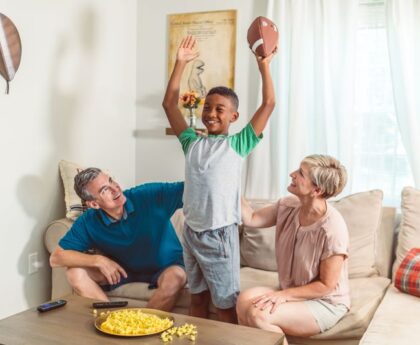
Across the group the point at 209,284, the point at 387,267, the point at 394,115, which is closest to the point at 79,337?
the point at 209,284

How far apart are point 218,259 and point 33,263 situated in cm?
133

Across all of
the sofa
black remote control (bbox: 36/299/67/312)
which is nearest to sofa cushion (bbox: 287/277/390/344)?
the sofa

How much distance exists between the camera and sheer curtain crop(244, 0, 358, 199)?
121 inches

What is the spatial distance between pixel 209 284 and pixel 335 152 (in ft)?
4.41

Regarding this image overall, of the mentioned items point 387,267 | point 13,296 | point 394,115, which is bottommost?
point 13,296

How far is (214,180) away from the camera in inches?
85.4

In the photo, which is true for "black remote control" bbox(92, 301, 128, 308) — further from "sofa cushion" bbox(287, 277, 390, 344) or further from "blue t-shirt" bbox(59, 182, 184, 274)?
"sofa cushion" bbox(287, 277, 390, 344)

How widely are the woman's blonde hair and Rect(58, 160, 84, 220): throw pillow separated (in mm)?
1448

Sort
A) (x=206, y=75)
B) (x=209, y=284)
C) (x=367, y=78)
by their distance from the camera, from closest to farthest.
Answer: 1. (x=209, y=284)
2. (x=367, y=78)
3. (x=206, y=75)

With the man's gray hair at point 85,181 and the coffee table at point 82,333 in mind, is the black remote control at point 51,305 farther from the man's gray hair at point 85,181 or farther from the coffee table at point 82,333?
the man's gray hair at point 85,181

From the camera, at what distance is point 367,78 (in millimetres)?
3119

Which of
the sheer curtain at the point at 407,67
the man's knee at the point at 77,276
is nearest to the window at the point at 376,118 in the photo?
the sheer curtain at the point at 407,67

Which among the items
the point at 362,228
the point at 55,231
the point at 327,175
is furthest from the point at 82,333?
the point at 362,228

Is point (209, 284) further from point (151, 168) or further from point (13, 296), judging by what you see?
point (151, 168)
